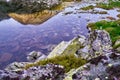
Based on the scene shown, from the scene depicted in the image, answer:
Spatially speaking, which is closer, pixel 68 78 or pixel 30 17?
pixel 68 78

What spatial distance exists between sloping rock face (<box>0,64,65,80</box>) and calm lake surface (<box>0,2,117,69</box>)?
38.0 feet

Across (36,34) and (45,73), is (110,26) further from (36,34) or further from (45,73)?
(45,73)

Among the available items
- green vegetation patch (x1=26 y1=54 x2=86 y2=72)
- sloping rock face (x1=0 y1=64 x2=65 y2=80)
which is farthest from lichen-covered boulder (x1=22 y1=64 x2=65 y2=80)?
green vegetation patch (x1=26 y1=54 x2=86 y2=72)

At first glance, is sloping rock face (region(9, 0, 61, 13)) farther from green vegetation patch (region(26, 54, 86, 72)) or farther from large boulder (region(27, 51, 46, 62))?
green vegetation patch (region(26, 54, 86, 72))

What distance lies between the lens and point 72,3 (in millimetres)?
55531

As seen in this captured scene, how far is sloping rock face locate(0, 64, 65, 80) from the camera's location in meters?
10.2

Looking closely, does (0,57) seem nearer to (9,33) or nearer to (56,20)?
(9,33)

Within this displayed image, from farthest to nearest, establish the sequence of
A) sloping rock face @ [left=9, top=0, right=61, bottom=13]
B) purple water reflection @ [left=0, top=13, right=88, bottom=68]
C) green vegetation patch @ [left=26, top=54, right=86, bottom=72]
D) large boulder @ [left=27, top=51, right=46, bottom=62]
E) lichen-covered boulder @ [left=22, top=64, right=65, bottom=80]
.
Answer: sloping rock face @ [left=9, top=0, right=61, bottom=13] → purple water reflection @ [left=0, top=13, right=88, bottom=68] → large boulder @ [left=27, top=51, right=46, bottom=62] → green vegetation patch @ [left=26, top=54, right=86, bottom=72] → lichen-covered boulder @ [left=22, top=64, right=65, bottom=80]

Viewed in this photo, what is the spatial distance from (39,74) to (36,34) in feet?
68.8

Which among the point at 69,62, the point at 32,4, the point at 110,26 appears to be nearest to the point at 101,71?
the point at 69,62

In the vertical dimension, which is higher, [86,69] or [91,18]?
[86,69]

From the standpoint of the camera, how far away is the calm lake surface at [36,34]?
25.3 meters

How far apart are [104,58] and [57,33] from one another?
21624mm

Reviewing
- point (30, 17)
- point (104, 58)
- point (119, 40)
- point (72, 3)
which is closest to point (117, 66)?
point (104, 58)
